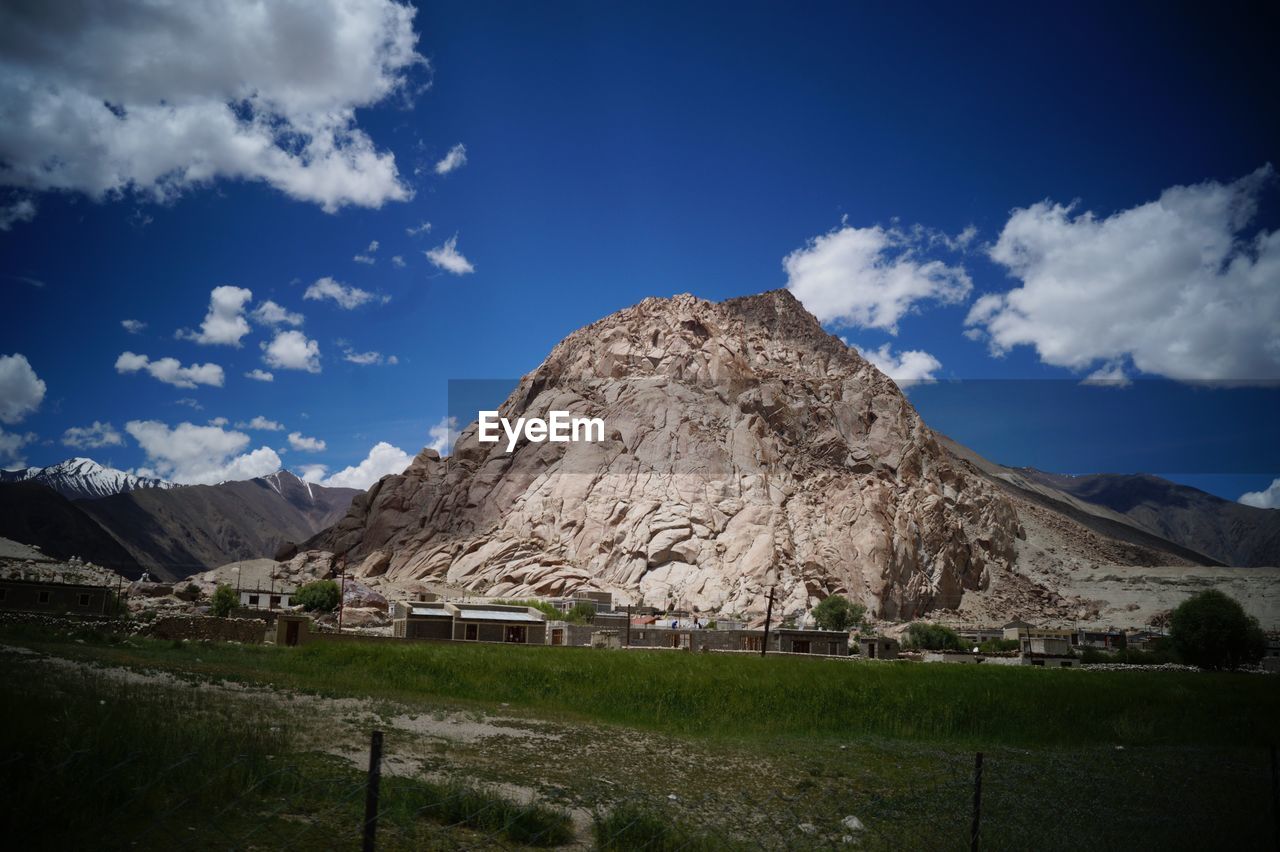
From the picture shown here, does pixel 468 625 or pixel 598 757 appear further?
pixel 468 625

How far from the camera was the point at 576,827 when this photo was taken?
10.6m

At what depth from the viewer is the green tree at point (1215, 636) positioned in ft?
211

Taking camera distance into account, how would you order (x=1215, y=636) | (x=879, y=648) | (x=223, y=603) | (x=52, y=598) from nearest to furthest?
(x=52, y=598)
(x=1215, y=636)
(x=223, y=603)
(x=879, y=648)

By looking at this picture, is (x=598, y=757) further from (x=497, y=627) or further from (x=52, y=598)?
(x=52, y=598)

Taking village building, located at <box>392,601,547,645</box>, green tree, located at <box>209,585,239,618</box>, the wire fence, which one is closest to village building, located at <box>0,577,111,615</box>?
green tree, located at <box>209,585,239,618</box>

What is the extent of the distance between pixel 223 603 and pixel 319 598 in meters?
11.2

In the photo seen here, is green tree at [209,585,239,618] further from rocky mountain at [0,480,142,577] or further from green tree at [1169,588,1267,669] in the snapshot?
rocky mountain at [0,480,142,577]

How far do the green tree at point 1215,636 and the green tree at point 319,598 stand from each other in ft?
228

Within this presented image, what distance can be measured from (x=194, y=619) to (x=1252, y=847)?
43981mm

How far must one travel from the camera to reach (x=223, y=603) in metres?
64.9

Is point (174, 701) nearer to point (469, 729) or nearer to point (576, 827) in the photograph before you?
point (469, 729)

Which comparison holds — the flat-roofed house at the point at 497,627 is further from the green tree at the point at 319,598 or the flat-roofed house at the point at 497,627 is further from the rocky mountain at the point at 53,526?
the rocky mountain at the point at 53,526

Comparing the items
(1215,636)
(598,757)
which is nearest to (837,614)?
(1215,636)

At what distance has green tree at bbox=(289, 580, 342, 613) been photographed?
75000mm
